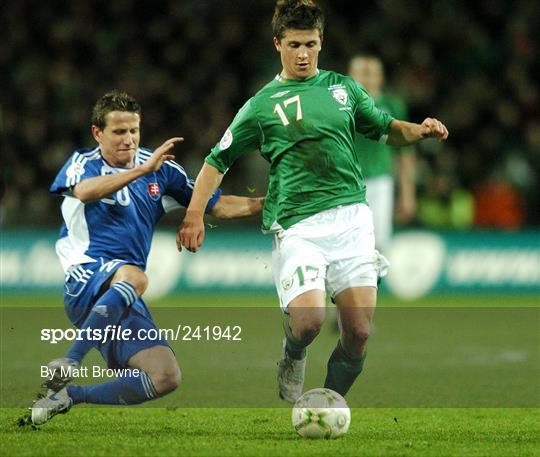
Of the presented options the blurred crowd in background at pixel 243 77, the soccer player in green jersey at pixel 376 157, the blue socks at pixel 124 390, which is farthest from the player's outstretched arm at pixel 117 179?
the blurred crowd in background at pixel 243 77

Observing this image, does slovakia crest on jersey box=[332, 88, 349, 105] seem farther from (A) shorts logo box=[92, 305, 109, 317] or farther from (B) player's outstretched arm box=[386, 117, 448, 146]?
(A) shorts logo box=[92, 305, 109, 317]

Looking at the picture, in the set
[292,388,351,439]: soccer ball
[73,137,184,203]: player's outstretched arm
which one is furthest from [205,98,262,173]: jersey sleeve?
[292,388,351,439]: soccer ball

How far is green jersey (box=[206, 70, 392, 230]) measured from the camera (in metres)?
6.14

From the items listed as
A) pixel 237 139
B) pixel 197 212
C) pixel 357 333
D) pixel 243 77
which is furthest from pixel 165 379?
pixel 243 77

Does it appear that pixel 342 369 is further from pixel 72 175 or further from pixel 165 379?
pixel 72 175

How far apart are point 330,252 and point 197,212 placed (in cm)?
71

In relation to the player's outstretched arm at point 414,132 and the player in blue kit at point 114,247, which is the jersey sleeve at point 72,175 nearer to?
the player in blue kit at point 114,247

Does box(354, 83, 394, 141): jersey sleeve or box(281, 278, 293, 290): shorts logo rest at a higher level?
box(354, 83, 394, 141): jersey sleeve

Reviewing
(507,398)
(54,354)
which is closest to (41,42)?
(54,354)

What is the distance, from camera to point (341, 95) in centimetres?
623

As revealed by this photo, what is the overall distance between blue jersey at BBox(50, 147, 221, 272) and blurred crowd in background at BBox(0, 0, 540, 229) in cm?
692

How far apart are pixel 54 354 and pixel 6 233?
12.8 feet

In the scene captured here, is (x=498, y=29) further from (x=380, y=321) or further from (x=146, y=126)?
(x=380, y=321)

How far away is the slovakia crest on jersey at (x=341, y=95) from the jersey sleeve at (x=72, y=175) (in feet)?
4.36
